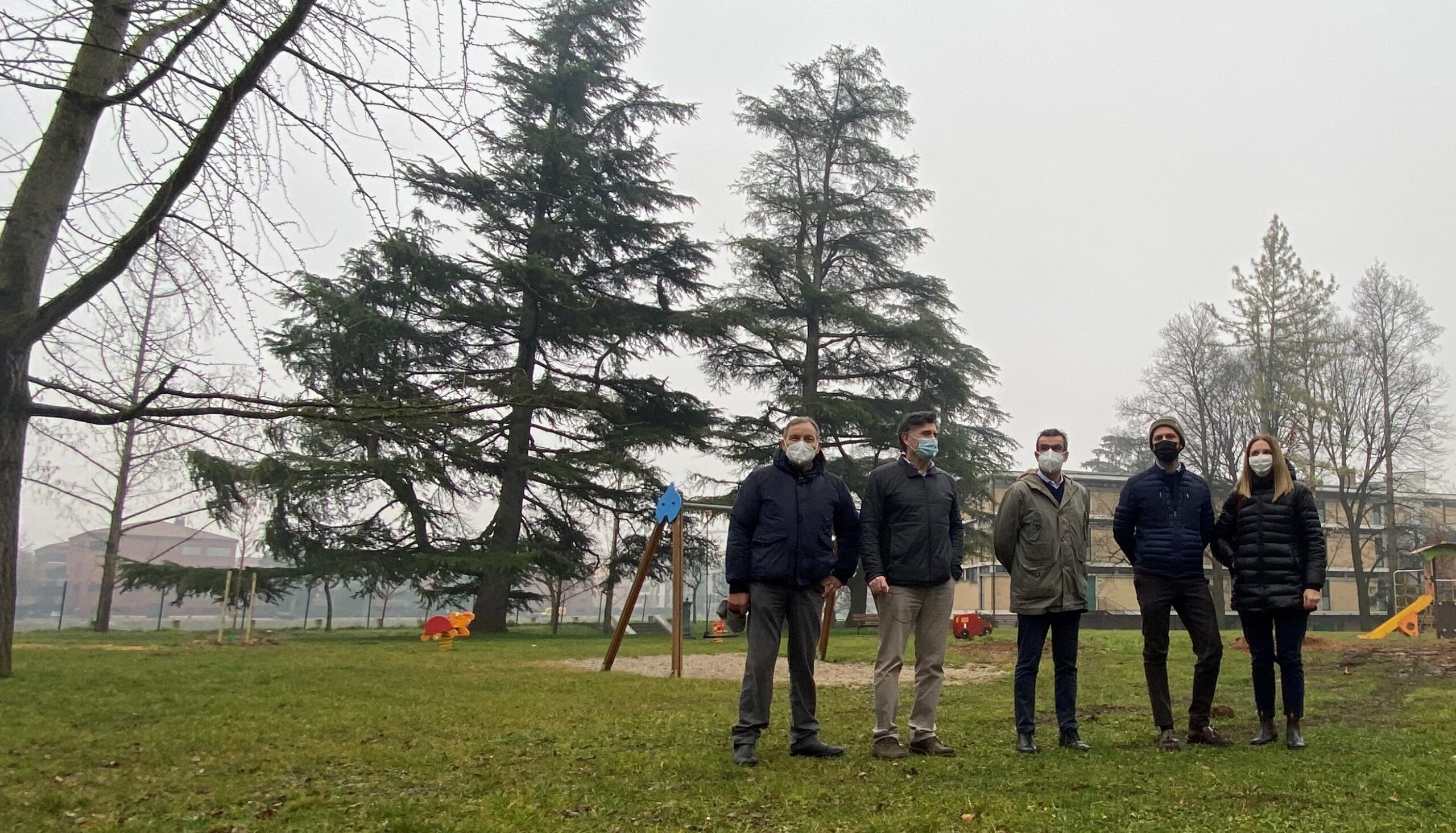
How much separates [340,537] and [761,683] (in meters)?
19.0

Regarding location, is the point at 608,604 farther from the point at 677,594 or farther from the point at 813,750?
the point at 813,750

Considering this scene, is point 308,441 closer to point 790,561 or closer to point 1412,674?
point 790,561

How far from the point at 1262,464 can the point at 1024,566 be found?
1457mm

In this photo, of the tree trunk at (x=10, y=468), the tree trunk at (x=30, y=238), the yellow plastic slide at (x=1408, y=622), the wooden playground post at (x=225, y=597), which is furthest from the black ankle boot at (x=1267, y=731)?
the yellow plastic slide at (x=1408, y=622)

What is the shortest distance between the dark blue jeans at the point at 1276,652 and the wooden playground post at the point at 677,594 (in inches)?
239

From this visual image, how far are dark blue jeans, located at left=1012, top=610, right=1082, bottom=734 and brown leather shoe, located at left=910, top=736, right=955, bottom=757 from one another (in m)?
0.41

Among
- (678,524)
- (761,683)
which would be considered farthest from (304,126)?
(678,524)

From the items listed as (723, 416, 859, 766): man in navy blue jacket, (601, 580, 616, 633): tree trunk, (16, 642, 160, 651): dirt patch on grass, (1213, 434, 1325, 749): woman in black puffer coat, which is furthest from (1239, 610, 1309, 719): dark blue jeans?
(601, 580, 616, 633): tree trunk

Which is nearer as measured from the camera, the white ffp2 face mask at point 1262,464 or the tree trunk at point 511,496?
the white ffp2 face mask at point 1262,464

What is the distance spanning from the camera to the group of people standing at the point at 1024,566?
490 cm

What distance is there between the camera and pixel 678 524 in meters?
10.7

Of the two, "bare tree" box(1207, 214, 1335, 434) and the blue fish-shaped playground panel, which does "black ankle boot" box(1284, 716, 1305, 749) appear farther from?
"bare tree" box(1207, 214, 1335, 434)

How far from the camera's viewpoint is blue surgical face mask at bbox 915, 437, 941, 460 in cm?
520

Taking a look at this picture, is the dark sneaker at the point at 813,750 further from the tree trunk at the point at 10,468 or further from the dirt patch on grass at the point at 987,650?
the dirt patch on grass at the point at 987,650
